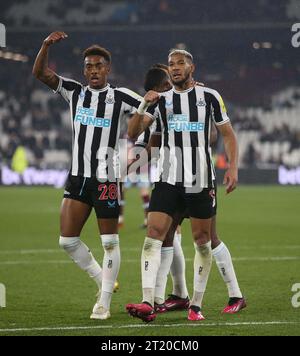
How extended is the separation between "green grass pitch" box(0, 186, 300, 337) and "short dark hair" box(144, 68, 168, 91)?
77.9 inches

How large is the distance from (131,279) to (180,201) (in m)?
2.61

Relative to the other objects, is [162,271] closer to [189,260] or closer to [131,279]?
[131,279]

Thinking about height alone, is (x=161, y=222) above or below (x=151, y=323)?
above

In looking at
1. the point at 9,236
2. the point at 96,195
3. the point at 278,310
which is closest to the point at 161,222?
the point at 96,195

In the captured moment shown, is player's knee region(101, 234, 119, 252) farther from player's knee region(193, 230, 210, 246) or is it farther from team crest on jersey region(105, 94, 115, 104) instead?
team crest on jersey region(105, 94, 115, 104)

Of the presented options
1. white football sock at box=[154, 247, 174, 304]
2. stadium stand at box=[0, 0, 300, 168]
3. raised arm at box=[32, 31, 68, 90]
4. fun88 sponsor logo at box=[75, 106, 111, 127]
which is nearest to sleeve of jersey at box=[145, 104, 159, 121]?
fun88 sponsor logo at box=[75, 106, 111, 127]

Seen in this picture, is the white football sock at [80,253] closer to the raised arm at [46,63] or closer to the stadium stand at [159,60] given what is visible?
the raised arm at [46,63]

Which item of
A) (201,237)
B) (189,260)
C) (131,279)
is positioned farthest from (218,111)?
(189,260)

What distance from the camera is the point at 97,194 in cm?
745

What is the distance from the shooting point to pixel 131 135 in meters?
7.30

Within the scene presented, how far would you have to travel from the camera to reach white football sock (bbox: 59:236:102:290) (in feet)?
24.8
